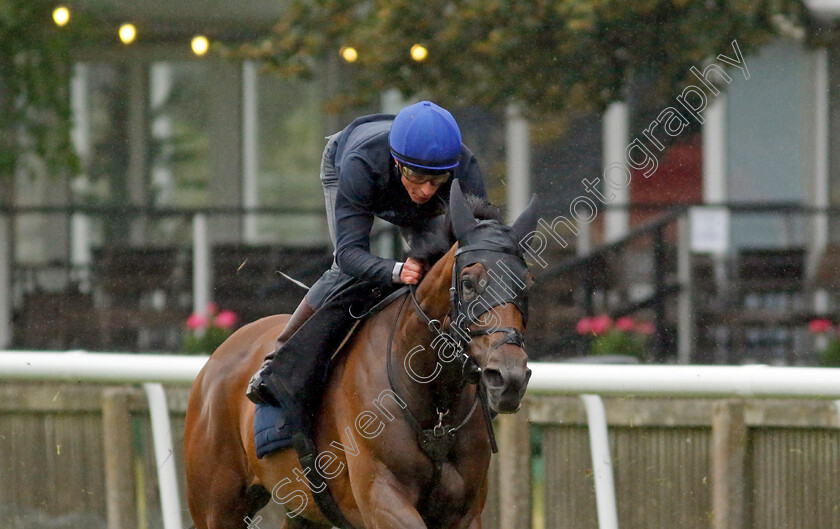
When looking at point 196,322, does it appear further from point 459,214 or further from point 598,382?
point 459,214

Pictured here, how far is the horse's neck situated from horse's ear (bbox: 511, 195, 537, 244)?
239 millimetres

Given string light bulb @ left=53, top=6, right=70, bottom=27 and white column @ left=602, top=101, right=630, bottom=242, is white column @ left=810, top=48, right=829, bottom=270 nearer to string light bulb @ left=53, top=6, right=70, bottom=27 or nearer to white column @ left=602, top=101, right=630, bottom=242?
white column @ left=602, top=101, right=630, bottom=242

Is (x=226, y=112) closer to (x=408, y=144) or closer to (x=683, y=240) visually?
(x=683, y=240)

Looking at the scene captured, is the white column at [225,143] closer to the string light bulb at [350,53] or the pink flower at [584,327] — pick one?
the string light bulb at [350,53]

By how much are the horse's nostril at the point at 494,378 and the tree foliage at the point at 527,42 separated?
593cm

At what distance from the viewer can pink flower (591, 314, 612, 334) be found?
9688 mm

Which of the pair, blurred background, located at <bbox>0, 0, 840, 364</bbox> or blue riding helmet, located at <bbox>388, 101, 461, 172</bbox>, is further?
blurred background, located at <bbox>0, 0, 840, 364</bbox>

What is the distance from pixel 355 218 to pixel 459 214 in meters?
0.52

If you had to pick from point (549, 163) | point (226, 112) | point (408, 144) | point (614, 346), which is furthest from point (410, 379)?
point (226, 112)

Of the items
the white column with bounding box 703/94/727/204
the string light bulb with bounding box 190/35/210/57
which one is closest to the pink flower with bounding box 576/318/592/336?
the white column with bounding box 703/94/727/204

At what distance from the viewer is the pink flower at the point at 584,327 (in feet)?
32.1

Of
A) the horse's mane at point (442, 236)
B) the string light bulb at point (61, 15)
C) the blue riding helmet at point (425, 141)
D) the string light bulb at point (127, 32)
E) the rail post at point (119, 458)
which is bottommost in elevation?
the rail post at point (119, 458)

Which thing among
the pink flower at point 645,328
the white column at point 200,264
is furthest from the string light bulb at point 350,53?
the pink flower at point 645,328

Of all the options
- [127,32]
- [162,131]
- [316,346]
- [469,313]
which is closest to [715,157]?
[127,32]
